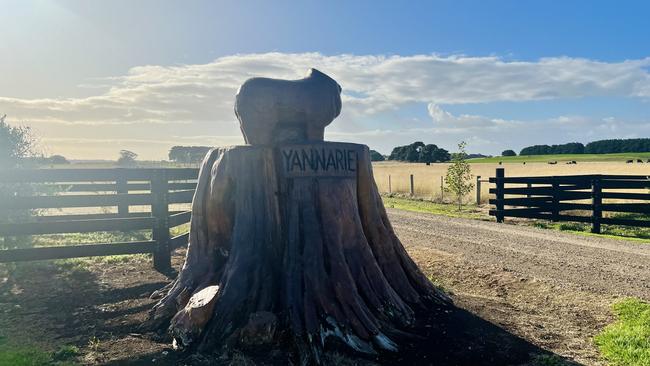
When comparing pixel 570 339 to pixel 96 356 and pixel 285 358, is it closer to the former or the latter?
pixel 285 358

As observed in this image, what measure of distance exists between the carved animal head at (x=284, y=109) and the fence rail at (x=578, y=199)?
1251cm

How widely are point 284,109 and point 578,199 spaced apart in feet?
45.4

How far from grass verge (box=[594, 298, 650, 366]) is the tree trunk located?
1918mm

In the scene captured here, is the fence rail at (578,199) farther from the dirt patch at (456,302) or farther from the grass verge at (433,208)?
the dirt patch at (456,302)

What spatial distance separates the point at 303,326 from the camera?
15.7 feet

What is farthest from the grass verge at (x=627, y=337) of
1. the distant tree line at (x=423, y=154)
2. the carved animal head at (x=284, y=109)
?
the distant tree line at (x=423, y=154)

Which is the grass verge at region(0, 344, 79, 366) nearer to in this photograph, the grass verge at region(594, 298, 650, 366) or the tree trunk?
the tree trunk

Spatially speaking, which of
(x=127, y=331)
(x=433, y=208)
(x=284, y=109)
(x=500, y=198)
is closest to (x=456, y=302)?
(x=284, y=109)

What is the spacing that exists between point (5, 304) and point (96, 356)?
122 inches

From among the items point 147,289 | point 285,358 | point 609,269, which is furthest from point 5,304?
point 609,269

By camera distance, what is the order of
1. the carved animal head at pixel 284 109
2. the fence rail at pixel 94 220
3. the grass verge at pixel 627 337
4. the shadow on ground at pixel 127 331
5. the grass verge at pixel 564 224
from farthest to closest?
1. the grass verge at pixel 564 224
2. the fence rail at pixel 94 220
3. the carved animal head at pixel 284 109
4. the grass verge at pixel 627 337
5. the shadow on ground at pixel 127 331

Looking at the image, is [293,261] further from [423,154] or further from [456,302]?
[423,154]

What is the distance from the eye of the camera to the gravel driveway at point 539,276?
5867mm

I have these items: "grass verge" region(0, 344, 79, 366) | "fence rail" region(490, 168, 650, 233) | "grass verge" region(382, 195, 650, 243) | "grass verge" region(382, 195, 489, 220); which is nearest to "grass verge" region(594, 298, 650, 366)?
"grass verge" region(0, 344, 79, 366)
